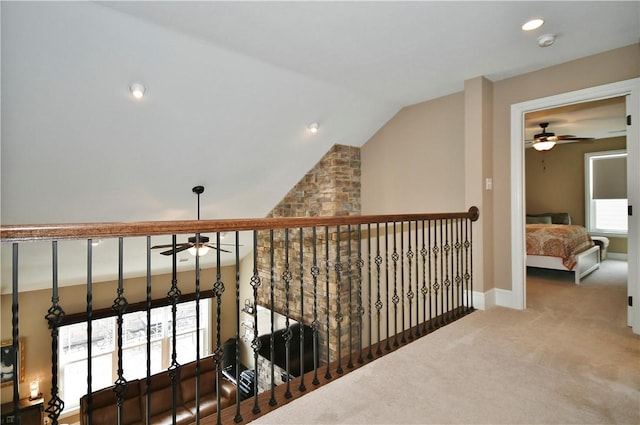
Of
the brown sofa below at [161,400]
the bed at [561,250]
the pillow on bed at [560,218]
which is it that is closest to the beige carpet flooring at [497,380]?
the bed at [561,250]

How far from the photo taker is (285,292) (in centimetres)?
302

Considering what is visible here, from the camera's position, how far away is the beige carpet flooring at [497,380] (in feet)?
5.37

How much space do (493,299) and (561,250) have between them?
6.98 feet

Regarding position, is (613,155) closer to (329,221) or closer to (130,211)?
(329,221)

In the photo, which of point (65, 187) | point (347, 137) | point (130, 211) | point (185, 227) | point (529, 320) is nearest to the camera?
point (185, 227)

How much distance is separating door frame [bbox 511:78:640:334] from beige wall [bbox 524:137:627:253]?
16.0ft

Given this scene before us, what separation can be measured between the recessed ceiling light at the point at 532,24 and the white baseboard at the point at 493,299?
2306 mm

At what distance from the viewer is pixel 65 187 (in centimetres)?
329

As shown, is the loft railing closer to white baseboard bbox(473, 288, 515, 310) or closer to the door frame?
white baseboard bbox(473, 288, 515, 310)

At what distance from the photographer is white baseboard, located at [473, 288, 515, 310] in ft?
10.8

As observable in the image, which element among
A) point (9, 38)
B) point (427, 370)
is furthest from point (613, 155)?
point (9, 38)

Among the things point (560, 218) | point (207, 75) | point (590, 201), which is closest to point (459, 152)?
point (207, 75)

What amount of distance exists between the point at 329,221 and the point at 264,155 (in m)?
2.45

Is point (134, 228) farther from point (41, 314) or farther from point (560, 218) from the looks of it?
point (560, 218)
